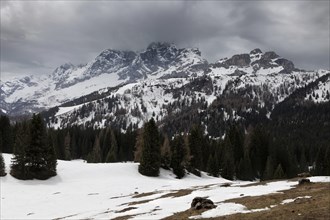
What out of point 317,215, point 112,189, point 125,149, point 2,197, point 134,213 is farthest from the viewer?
point 125,149

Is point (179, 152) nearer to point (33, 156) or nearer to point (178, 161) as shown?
point (178, 161)

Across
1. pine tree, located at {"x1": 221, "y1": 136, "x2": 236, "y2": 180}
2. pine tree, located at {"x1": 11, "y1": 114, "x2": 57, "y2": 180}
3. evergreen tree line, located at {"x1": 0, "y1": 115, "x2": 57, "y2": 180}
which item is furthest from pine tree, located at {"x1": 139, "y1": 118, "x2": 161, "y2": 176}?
pine tree, located at {"x1": 221, "y1": 136, "x2": 236, "y2": 180}

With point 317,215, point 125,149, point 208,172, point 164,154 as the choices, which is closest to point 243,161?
point 208,172

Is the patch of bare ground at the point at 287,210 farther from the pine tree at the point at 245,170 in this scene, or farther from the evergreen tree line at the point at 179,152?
the pine tree at the point at 245,170

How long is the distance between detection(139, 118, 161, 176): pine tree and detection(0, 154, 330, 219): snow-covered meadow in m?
2.22

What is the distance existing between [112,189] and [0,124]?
221 ft

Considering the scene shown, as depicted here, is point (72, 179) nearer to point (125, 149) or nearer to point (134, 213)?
point (134, 213)

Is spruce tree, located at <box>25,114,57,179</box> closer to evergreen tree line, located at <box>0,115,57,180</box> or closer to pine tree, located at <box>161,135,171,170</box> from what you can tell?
evergreen tree line, located at <box>0,115,57,180</box>

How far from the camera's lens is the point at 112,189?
62.5 metres

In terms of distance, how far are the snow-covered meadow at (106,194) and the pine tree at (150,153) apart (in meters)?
2.22

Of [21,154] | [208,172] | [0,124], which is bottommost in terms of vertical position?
[208,172]

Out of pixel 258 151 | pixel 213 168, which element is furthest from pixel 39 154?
pixel 258 151

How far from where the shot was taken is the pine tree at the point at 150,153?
81.3m

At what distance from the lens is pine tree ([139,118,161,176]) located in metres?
81.3
